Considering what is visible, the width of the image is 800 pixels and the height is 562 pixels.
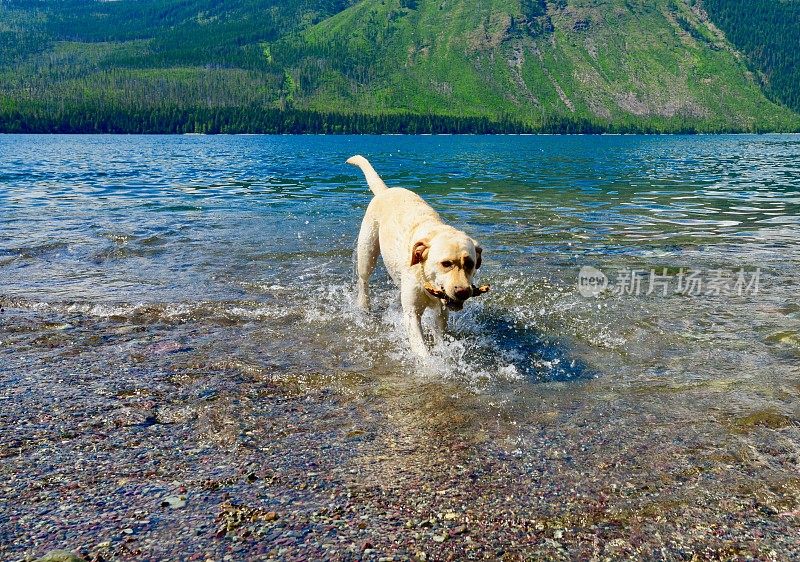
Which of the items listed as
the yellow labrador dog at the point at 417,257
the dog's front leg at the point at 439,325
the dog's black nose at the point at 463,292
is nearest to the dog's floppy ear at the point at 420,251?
the yellow labrador dog at the point at 417,257

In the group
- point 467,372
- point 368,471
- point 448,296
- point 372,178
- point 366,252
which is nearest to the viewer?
point 368,471

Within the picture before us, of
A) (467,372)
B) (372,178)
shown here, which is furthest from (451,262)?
(372,178)

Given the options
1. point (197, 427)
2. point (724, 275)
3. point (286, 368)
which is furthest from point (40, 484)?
point (724, 275)

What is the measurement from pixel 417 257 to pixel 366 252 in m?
3.25

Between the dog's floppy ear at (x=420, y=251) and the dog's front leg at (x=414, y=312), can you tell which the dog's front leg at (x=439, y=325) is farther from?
the dog's floppy ear at (x=420, y=251)

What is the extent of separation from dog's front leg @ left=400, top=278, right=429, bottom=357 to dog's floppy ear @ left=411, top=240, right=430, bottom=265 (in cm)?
52

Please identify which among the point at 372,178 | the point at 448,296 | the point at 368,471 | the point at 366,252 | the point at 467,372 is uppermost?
the point at 372,178

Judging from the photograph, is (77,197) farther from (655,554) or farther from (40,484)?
(655,554)

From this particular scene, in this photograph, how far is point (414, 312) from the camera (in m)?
7.66

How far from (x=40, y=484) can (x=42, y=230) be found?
1539 cm

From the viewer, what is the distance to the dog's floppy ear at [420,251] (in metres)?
6.90

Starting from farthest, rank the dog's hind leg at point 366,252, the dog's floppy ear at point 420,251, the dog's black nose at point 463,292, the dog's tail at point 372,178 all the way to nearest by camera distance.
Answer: the dog's tail at point 372,178 → the dog's hind leg at point 366,252 → the dog's floppy ear at point 420,251 → the dog's black nose at point 463,292

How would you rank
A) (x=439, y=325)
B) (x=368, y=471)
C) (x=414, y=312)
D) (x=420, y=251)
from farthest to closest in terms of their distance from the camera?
(x=439, y=325), (x=414, y=312), (x=420, y=251), (x=368, y=471)

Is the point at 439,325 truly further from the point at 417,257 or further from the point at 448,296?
the point at 448,296
